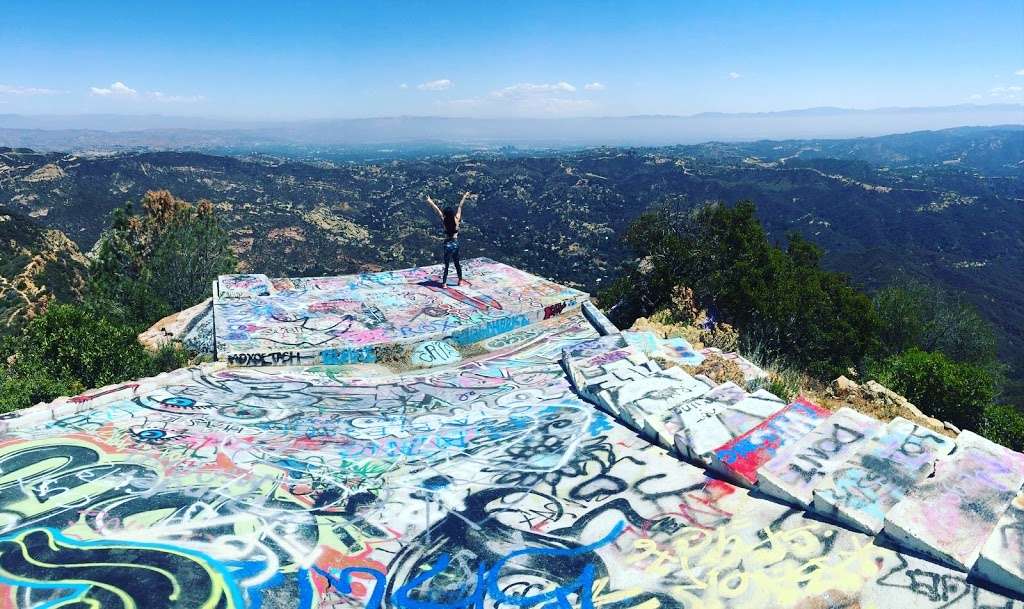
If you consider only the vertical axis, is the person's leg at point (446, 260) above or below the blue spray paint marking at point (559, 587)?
above

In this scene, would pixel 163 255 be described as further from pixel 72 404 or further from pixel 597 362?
pixel 597 362

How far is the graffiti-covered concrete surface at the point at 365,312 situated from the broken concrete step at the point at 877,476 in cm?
1056

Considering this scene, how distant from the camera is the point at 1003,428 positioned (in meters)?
15.8

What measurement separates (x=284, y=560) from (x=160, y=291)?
2833 cm

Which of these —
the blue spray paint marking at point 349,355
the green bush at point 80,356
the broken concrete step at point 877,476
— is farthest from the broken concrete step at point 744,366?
the green bush at point 80,356

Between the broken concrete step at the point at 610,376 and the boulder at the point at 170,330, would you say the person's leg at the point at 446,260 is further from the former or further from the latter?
the boulder at the point at 170,330

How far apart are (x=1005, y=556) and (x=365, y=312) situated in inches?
582

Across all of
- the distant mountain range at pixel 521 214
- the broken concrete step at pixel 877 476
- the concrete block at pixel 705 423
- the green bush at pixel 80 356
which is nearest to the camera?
the broken concrete step at pixel 877 476

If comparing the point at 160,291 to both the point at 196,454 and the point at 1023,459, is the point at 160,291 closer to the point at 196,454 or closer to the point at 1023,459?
the point at 196,454

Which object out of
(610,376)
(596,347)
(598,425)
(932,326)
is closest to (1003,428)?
(596,347)

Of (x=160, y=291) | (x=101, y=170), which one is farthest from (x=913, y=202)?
(x=101, y=170)

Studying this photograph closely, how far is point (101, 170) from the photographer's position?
12406 cm

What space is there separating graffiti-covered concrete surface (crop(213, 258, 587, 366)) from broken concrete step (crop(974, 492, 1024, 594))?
472 inches

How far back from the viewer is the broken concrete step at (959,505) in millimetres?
4980
